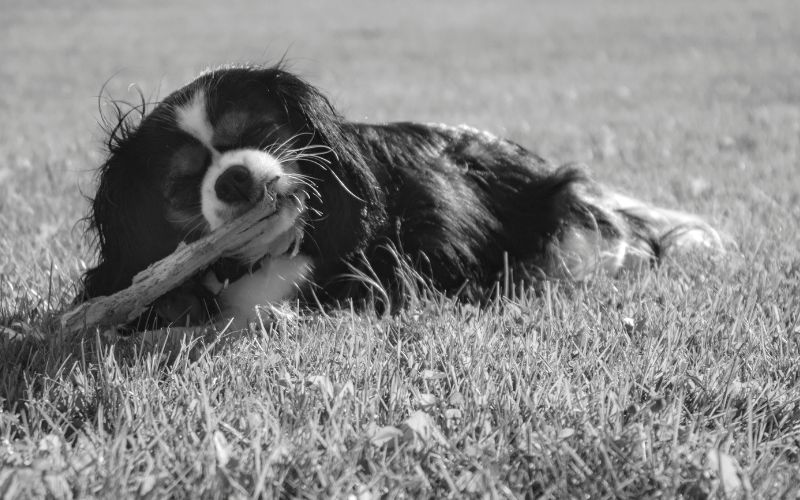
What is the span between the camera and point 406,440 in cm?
205

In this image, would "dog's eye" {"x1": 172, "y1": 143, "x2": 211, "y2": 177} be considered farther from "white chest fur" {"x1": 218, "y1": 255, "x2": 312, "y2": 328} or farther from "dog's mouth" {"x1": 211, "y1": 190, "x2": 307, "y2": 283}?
"white chest fur" {"x1": 218, "y1": 255, "x2": 312, "y2": 328}

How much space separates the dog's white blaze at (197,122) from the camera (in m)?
2.92

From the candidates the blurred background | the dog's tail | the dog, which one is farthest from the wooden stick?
the dog's tail

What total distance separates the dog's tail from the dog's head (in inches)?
34.6

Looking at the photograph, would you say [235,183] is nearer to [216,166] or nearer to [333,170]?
[216,166]

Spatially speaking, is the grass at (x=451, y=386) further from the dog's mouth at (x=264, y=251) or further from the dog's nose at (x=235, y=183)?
the dog's nose at (x=235, y=183)

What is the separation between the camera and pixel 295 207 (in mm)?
2986

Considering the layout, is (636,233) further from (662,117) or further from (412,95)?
(412,95)

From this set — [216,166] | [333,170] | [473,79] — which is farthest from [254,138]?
[473,79]

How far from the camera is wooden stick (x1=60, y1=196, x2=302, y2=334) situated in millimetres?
2799

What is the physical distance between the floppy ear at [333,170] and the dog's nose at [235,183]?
0.30 metres

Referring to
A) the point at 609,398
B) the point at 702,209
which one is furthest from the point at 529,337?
the point at 702,209

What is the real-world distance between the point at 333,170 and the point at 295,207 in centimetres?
19

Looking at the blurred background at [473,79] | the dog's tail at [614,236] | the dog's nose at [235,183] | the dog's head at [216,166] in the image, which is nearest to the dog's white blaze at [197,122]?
the dog's head at [216,166]
